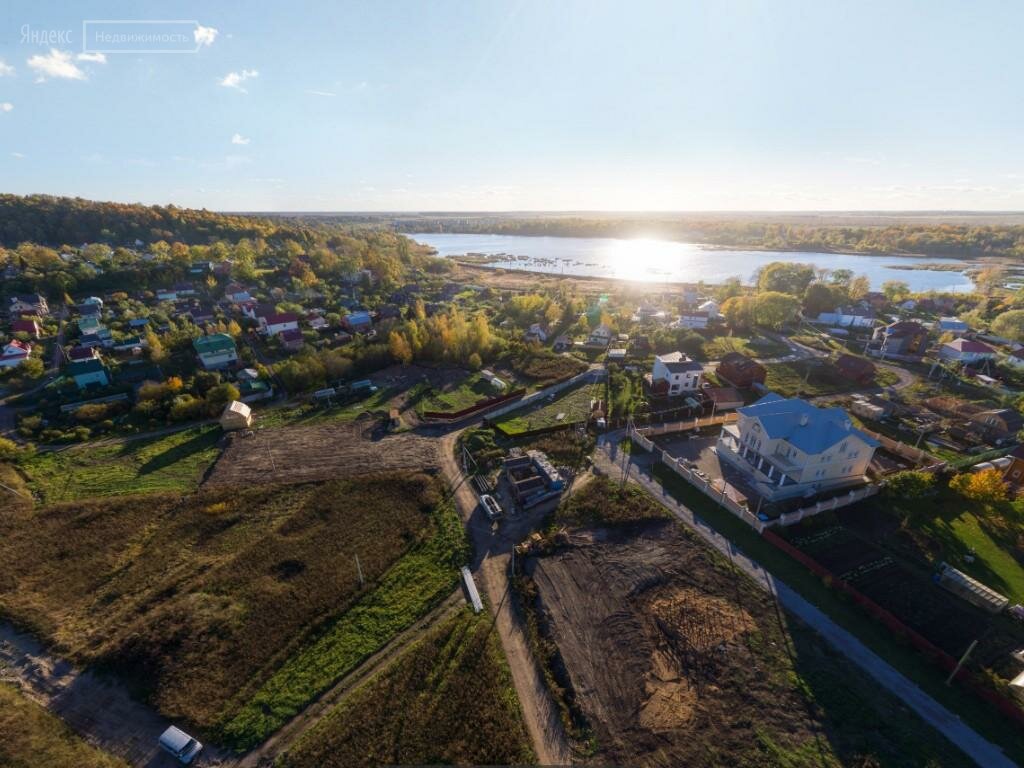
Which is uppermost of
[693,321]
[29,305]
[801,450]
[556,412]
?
[29,305]

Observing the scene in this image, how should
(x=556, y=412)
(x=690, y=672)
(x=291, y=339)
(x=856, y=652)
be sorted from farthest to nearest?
(x=291, y=339) → (x=556, y=412) → (x=856, y=652) → (x=690, y=672)

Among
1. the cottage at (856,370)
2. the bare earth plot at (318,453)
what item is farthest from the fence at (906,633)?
the cottage at (856,370)

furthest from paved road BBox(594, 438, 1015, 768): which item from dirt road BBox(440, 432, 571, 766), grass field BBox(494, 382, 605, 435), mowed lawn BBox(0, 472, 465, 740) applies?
mowed lawn BBox(0, 472, 465, 740)

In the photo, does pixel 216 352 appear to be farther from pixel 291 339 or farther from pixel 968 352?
pixel 968 352

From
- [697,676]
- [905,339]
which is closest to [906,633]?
[697,676]

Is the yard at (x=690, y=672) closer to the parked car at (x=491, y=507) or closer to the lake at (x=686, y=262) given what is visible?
the parked car at (x=491, y=507)

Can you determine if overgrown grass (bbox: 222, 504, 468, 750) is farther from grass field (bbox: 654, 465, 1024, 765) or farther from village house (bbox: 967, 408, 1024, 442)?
village house (bbox: 967, 408, 1024, 442)

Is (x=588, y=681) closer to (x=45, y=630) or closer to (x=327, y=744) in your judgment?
(x=327, y=744)
